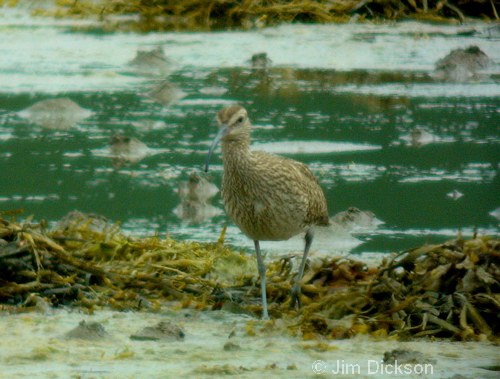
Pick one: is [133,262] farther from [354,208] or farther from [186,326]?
[354,208]

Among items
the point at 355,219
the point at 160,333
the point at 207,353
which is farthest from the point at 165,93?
the point at 207,353

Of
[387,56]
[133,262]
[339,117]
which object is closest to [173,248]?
[133,262]

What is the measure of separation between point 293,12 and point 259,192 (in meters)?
8.39

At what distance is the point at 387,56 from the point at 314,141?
3412 mm

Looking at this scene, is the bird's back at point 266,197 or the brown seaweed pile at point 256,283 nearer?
the brown seaweed pile at point 256,283

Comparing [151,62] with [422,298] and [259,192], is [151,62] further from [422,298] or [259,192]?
[422,298]

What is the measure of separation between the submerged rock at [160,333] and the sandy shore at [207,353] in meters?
0.03

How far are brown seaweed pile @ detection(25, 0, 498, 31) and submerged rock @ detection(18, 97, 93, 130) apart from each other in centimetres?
380

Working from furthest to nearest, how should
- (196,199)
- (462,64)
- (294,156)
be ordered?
(462,64) < (294,156) < (196,199)

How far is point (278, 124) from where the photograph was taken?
10.7m

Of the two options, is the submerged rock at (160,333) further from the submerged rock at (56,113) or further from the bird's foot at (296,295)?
the submerged rock at (56,113)

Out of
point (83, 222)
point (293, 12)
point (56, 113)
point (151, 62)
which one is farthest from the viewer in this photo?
point (293, 12)

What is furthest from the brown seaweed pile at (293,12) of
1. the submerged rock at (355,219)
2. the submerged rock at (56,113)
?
the submerged rock at (355,219)

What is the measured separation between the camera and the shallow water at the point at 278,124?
8.51 m
